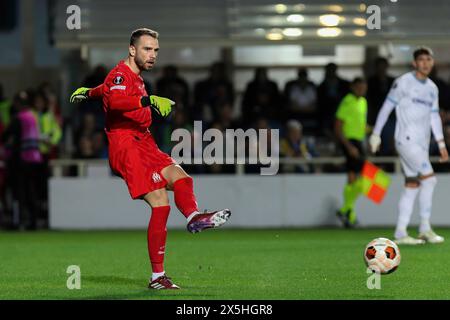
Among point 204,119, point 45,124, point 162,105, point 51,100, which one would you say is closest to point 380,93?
point 204,119

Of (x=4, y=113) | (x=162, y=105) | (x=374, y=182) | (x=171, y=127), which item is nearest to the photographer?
(x=162, y=105)

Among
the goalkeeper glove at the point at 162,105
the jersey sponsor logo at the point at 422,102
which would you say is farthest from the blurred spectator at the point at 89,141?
the goalkeeper glove at the point at 162,105

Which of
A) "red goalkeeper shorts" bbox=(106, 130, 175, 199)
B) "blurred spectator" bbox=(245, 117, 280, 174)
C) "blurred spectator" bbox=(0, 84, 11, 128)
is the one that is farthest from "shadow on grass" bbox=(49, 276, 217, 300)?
"blurred spectator" bbox=(0, 84, 11, 128)

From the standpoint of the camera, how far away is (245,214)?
60.0 ft

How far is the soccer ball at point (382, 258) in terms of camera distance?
994cm

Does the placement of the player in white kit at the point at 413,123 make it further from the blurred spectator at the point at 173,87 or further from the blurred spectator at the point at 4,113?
the blurred spectator at the point at 4,113

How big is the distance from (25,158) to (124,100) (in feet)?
30.0

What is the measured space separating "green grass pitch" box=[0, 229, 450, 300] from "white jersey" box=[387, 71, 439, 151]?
1.23 meters

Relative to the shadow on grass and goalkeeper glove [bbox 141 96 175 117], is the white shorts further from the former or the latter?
goalkeeper glove [bbox 141 96 175 117]

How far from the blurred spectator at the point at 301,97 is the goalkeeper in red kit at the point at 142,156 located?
9.82 m

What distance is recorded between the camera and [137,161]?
945 centimetres

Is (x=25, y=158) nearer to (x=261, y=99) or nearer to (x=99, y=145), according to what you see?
(x=99, y=145)
